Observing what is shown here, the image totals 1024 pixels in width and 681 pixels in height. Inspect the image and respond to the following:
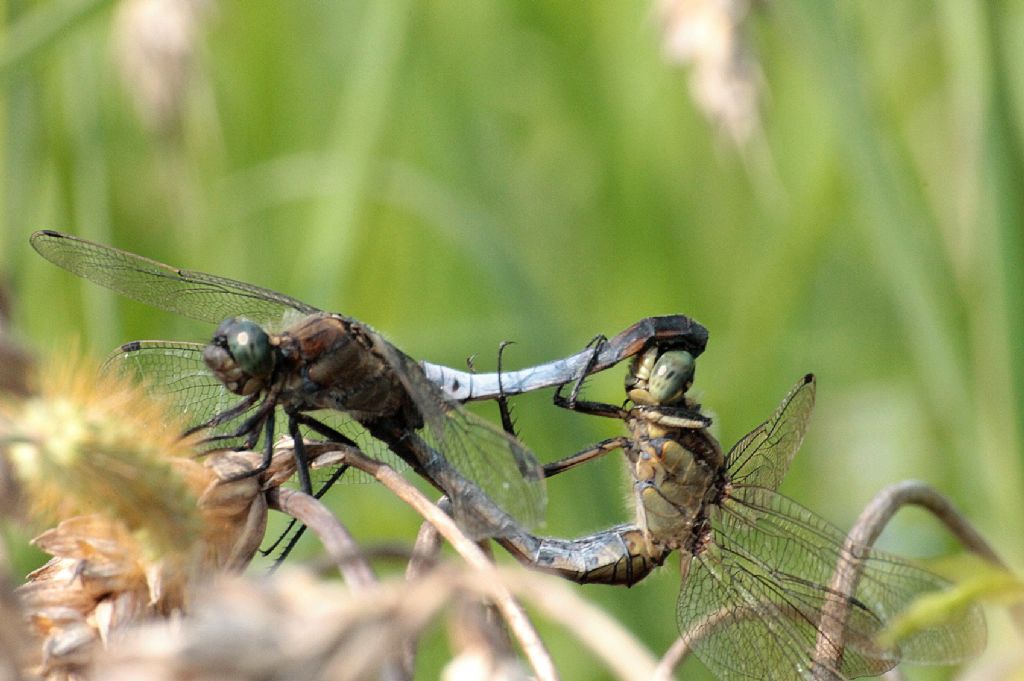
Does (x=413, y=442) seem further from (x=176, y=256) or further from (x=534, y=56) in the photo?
(x=534, y=56)

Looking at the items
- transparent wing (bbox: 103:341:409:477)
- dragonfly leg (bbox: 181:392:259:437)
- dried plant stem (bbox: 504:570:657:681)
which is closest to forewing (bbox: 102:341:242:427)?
transparent wing (bbox: 103:341:409:477)

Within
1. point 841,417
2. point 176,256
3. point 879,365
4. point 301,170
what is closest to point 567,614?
point 301,170

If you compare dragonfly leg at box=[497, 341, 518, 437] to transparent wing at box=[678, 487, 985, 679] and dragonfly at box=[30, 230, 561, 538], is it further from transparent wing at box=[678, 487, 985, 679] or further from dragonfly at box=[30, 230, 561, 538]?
transparent wing at box=[678, 487, 985, 679]

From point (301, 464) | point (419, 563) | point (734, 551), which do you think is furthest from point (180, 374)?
point (734, 551)

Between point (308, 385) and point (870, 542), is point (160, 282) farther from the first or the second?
point (870, 542)

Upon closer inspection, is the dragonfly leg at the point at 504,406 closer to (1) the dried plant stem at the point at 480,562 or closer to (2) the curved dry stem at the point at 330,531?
(1) the dried plant stem at the point at 480,562
